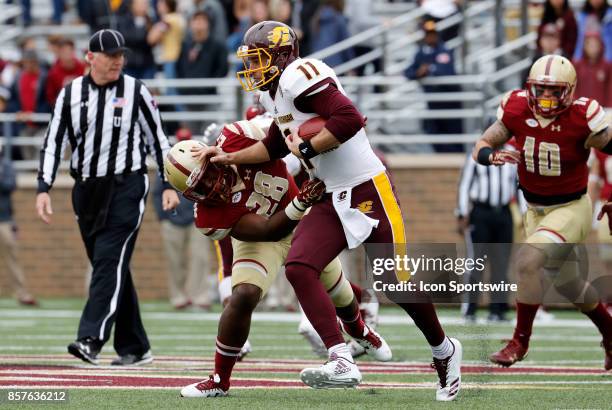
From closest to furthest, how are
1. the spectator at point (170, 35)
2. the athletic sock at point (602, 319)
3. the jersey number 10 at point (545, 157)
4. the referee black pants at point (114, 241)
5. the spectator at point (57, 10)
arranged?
the jersey number 10 at point (545, 157) → the athletic sock at point (602, 319) → the referee black pants at point (114, 241) → the spectator at point (170, 35) → the spectator at point (57, 10)

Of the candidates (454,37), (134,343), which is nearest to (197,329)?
(134,343)

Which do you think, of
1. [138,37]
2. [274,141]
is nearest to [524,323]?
[274,141]

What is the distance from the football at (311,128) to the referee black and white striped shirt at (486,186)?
650cm

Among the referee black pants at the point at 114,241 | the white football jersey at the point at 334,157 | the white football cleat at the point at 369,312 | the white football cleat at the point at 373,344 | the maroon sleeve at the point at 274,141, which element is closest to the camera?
the white football jersey at the point at 334,157

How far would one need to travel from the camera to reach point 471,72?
1511cm

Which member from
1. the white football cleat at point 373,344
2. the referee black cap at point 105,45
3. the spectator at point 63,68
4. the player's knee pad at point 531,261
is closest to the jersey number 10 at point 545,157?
the player's knee pad at point 531,261

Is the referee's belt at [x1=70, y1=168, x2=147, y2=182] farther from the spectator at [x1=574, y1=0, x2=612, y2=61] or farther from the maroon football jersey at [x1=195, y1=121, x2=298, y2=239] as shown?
the spectator at [x1=574, y1=0, x2=612, y2=61]

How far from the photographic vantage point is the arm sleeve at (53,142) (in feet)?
27.0

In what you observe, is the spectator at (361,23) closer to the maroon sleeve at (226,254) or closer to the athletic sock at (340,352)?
the maroon sleeve at (226,254)

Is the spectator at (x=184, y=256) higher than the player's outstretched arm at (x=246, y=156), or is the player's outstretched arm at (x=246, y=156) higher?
the player's outstretched arm at (x=246, y=156)

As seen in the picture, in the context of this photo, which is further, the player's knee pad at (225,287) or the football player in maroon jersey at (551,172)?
the player's knee pad at (225,287)

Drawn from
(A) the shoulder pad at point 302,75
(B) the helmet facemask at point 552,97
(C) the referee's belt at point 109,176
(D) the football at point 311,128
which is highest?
(A) the shoulder pad at point 302,75

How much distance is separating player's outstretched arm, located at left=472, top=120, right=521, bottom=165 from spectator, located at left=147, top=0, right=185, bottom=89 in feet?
28.7

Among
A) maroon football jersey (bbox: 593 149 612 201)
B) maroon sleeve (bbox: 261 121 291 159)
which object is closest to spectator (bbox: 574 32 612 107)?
maroon football jersey (bbox: 593 149 612 201)
